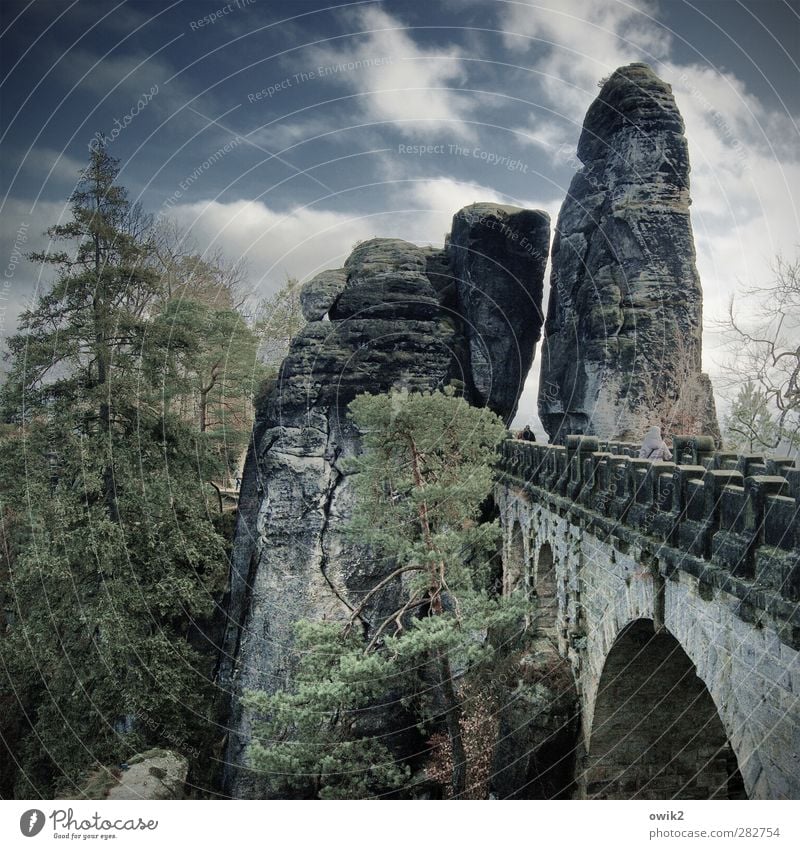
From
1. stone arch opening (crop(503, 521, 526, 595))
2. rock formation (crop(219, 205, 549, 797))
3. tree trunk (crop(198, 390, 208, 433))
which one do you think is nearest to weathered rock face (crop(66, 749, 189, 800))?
rock formation (crop(219, 205, 549, 797))

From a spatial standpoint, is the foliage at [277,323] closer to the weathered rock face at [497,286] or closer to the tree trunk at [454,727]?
the weathered rock face at [497,286]

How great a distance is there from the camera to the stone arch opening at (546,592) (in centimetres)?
1265

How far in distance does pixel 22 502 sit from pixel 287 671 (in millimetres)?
9407

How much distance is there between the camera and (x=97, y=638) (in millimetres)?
13617

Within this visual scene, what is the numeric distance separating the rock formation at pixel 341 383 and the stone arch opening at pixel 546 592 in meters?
6.52

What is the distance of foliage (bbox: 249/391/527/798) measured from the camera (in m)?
9.34

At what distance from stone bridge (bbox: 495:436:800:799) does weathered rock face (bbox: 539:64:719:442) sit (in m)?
10.3

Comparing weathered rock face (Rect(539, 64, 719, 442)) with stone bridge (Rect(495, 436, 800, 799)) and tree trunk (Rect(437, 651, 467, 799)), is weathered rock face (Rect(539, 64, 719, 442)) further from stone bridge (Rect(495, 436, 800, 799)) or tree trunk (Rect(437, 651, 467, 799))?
tree trunk (Rect(437, 651, 467, 799))

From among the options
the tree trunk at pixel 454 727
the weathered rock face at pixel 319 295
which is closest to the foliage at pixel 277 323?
the weathered rock face at pixel 319 295

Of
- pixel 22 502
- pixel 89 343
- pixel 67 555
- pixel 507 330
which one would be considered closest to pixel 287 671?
pixel 67 555

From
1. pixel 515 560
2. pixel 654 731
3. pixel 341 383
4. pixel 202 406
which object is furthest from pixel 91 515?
pixel 654 731

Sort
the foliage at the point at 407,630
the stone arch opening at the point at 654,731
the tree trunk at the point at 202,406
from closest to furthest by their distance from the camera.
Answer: the stone arch opening at the point at 654,731, the foliage at the point at 407,630, the tree trunk at the point at 202,406

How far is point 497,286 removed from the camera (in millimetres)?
25797

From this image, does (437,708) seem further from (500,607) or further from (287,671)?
(500,607)
